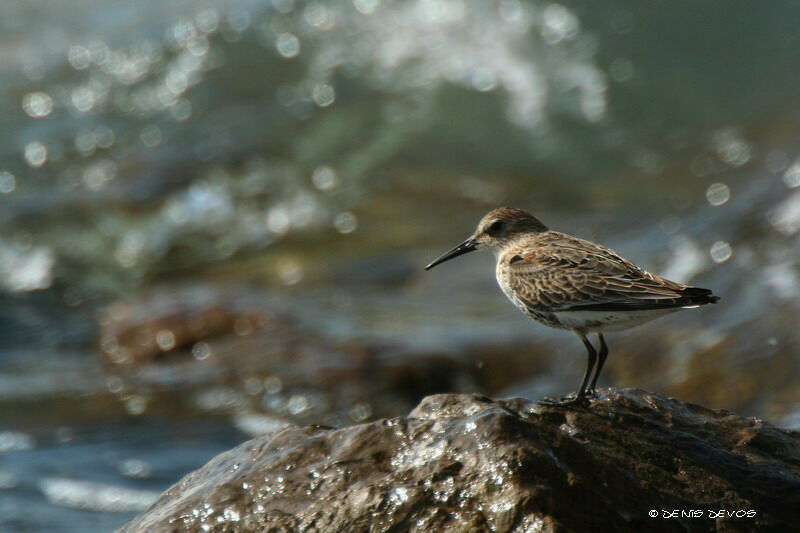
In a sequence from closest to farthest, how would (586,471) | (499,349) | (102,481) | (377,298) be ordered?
(586,471) < (102,481) < (499,349) < (377,298)

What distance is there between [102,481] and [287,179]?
7774mm

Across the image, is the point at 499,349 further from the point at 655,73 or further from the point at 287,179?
the point at 655,73

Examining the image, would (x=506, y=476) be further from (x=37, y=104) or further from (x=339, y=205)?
(x=37, y=104)

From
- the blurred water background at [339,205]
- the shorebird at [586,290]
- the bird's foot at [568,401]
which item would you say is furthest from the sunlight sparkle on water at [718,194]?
the bird's foot at [568,401]

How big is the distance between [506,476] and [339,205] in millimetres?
11011

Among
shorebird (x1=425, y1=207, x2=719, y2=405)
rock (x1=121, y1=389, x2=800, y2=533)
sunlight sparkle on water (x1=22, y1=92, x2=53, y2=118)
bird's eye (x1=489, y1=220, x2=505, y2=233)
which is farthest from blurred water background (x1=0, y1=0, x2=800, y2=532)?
rock (x1=121, y1=389, x2=800, y2=533)

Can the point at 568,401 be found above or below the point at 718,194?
below

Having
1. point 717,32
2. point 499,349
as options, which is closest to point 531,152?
point 717,32

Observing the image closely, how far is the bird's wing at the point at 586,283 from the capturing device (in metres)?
5.42

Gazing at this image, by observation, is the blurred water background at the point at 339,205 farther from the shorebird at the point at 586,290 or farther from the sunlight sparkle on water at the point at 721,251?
the shorebird at the point at 586,290

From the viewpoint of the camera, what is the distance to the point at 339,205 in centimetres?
1494

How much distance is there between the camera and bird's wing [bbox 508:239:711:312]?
542 cm

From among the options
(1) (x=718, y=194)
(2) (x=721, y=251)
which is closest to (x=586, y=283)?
(2) (x=721, y=251)

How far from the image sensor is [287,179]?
1573cm
